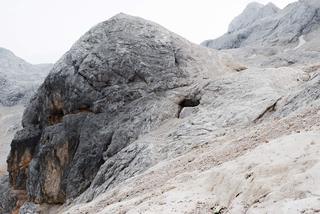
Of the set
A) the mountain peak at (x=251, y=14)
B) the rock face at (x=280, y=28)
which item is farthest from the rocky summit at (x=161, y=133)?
the mountain peak at (x=251, y=14)

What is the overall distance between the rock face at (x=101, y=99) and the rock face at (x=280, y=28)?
7830 centimetres

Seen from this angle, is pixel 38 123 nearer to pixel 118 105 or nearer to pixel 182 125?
pixel 118 105

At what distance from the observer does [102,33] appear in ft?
142

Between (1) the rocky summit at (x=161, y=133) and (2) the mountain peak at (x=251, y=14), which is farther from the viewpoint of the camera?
(2) the mountain peak at (x=251, y=14)

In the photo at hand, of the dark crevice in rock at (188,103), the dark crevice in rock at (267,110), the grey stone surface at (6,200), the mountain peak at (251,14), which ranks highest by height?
the mountain peak at (251,14)

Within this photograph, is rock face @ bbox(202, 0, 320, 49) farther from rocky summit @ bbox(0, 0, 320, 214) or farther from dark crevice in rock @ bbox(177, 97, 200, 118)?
dark crevice in rock @ bbox(177, 97, 200, 118)

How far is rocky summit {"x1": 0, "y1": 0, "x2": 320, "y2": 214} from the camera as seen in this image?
45.4ft

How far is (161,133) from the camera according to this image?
3134 centimetres

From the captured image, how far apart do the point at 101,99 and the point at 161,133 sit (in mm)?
10369

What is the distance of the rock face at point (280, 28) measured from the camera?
379ft

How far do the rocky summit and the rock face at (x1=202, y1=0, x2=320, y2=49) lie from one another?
78.4 meters

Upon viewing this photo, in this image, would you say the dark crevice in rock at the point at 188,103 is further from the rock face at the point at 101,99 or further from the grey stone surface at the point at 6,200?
the grey stone surface at the point at 6,200

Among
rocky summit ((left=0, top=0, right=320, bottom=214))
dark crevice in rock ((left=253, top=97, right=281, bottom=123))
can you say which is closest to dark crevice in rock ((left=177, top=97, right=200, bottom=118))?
rocky summit ((left=0, top=0, right=320, bottom=214))

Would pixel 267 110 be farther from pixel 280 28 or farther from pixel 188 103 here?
pixel 280 28
